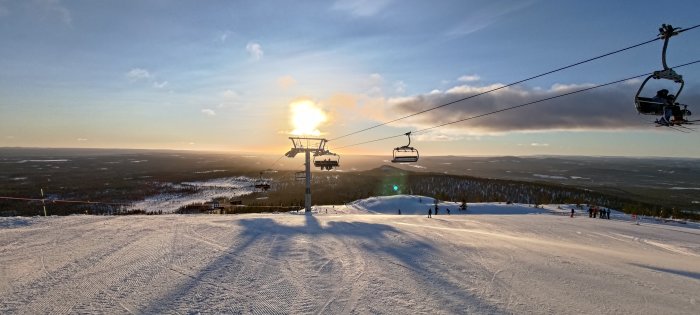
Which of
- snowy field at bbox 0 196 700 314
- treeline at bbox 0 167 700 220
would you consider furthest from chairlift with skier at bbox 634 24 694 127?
treeline at bbox 0 167 700 220

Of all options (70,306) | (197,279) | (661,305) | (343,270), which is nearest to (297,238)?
(343,270)

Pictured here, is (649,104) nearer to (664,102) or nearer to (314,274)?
(664,102)

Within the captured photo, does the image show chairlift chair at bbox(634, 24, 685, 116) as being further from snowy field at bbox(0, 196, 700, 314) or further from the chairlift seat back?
snowy field at bbox(0, 196, 700, 314)

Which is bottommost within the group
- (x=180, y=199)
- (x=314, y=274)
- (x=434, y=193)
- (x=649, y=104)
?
(x=180, y=199)

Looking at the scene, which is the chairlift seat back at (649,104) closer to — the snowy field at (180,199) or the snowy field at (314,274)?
the snowy field at (314,274)

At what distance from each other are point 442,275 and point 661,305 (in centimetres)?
457

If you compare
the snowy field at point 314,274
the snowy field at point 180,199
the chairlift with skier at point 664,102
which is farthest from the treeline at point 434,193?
the chairlift with skier at point 664,102

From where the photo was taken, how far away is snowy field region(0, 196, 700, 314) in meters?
7.09

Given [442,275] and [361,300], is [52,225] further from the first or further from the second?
[442,275]

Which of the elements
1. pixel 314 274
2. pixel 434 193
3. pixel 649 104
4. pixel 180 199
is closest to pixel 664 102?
pixel 649 104

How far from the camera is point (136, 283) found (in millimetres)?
7957

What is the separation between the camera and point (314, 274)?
8.82 meters

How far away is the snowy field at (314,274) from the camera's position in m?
7.09

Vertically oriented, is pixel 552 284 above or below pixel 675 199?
above
